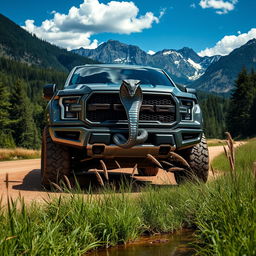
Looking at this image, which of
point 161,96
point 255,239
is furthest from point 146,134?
point 255,239

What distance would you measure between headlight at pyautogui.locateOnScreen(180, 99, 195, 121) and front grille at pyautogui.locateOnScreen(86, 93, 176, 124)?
0.20 m

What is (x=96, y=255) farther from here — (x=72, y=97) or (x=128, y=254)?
(x=72, y=97)

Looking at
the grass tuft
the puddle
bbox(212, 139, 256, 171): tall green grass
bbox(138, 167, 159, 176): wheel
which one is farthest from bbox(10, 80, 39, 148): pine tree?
the puddle

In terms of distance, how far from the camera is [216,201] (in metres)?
Answer: 3.14

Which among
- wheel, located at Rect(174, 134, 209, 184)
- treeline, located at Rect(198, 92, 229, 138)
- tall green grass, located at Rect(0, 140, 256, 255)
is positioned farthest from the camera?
treeline, located at Rect(198, 92, 229, 138)

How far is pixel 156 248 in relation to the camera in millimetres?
3102

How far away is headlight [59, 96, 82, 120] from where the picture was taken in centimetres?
561

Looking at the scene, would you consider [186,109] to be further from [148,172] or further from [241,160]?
[148,172]

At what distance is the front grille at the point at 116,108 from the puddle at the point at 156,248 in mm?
2459

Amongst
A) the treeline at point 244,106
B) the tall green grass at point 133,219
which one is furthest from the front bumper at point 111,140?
the treeline at point 244,106

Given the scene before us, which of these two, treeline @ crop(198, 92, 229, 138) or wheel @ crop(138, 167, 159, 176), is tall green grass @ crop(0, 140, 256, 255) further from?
treeline @ crop(198, 92, 229, 138)

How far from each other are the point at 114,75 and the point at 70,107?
142 centimetres

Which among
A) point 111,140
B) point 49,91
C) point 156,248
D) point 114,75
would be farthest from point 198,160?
point 156,248

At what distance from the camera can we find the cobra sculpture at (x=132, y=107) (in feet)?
17.4
